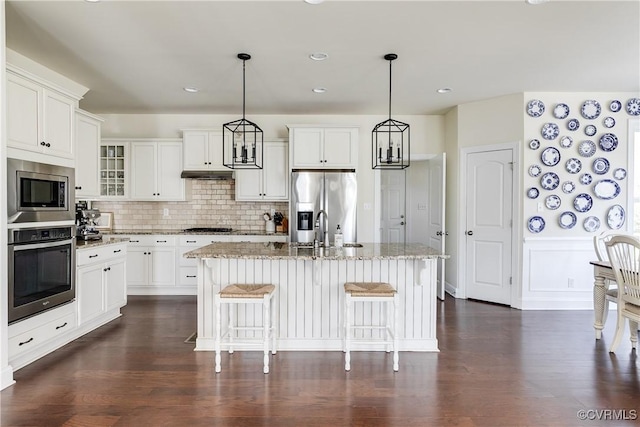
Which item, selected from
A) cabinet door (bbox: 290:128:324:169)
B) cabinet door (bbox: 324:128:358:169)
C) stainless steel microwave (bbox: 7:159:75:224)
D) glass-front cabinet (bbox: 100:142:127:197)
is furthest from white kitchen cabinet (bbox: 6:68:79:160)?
cabinet door (bbox: 324:128:358:169)

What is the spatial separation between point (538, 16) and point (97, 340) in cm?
454

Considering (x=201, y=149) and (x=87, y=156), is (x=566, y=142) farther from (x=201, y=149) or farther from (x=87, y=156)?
(x=87, y=156)

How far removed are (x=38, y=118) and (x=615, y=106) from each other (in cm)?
603

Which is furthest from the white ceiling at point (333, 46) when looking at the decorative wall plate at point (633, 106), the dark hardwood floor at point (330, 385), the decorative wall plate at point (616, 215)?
the dark hardwood floor at point (330, 385)

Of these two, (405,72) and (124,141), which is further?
(124,141)

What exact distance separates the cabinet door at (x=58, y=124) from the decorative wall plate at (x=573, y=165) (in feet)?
17.5

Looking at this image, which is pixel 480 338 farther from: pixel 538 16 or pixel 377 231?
pixel 538 16

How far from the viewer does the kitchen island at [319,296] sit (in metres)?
3.18

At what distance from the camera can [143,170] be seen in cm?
536

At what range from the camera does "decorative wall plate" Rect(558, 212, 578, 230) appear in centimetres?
450

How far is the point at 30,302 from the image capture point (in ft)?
9.14

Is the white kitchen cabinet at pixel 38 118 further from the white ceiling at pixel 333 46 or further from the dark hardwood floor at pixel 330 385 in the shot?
the dark hardwood floor at pixel 330 385

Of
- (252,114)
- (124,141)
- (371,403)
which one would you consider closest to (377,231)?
(252,114)

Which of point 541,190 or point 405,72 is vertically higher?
point 405,72
